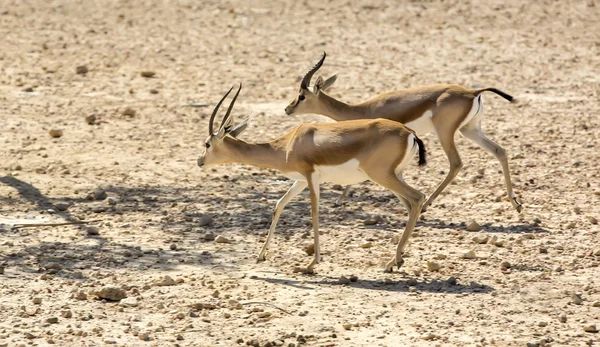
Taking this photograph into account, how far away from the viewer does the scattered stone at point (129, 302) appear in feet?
24.0

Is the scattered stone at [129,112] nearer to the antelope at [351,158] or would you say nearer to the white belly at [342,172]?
the antelope at [351,158]

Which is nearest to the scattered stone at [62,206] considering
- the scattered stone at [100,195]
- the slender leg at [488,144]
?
the scattered stone at [100,195]

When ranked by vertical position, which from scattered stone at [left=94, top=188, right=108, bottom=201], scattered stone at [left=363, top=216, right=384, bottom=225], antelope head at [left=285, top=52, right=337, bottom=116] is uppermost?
antelope head at [left=285, top=52, right=337, bottom=116]

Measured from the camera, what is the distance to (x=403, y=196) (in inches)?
325

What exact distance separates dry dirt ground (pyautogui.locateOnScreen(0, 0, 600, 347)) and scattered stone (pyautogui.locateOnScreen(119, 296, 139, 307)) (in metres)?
0.02

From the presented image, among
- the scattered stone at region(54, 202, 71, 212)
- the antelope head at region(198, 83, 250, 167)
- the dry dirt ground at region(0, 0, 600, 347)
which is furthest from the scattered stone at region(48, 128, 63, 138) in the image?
the antelope head at region(198, 83, 250, 167)

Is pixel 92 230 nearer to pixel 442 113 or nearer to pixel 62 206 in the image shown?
pixel 62 206

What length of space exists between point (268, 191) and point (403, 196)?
8.36 feet

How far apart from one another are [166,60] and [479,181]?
6.60 metres

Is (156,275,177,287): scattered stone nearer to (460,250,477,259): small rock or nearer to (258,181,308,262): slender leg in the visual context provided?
(258,181,308,262): slender leg

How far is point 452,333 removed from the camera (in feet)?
22.4

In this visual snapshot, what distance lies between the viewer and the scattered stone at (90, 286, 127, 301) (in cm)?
742

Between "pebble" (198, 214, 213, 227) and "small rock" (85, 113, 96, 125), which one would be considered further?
"small rock" (85, 113, 96, 125)

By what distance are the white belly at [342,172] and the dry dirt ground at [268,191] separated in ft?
2.17
